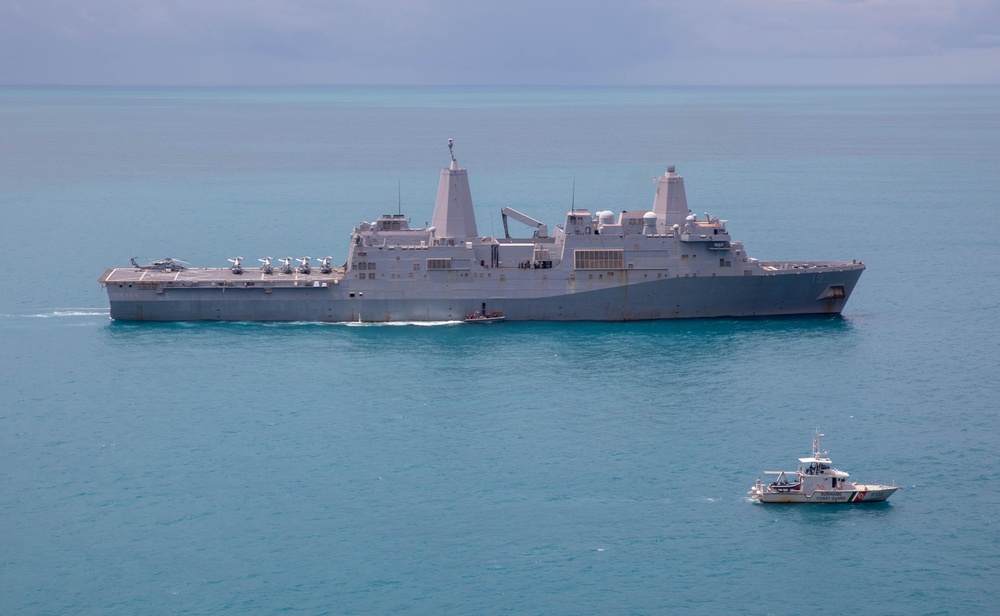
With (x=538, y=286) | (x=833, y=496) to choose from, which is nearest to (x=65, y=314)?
(x=538, y=286)

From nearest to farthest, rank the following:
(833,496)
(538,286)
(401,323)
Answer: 1. (833,496)
2. (538,286)
3. (401,323)

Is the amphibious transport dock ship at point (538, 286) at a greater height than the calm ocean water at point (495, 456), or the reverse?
the amphibious transport dock ship at point (538, 286)

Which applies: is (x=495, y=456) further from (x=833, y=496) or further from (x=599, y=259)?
(x=599, y=259)

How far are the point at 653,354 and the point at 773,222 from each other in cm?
4536

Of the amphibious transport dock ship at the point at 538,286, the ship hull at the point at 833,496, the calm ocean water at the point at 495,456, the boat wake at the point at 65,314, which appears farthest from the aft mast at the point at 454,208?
the ship hull at the point at 833,496

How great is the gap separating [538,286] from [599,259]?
3.90m

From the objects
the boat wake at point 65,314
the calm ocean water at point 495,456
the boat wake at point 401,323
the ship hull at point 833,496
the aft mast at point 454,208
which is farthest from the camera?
the aft mast at point 454,208

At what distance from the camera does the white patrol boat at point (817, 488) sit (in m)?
43.1

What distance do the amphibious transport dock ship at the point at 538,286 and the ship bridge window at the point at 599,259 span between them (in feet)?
0.19

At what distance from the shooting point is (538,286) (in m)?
68.7

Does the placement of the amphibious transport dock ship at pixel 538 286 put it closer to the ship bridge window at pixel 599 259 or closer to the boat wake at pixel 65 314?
the ship bridge window at pixel 599 259

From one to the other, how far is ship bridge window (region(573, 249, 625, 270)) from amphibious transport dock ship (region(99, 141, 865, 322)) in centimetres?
6

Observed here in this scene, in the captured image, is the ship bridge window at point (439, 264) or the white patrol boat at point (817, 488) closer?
the white patrol boat at point (817, 488)

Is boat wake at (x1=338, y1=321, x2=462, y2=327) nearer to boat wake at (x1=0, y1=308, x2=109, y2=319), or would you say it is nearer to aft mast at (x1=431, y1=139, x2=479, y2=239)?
aft mast at (x1=431, y1=139, x2=479, y2=239)
